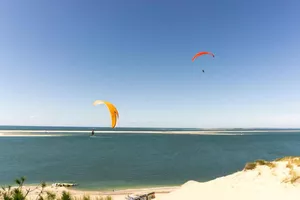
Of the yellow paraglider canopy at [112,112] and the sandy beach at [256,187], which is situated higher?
the yellow paraglider canopy at [112,112]

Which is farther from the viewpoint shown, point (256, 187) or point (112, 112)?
point (112, 112)

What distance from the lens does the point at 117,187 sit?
87.8 feet

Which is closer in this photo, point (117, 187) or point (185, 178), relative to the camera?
point (117, 187)

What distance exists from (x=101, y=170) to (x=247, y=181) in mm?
25766

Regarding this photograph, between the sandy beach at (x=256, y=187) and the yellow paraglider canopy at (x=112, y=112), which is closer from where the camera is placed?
the sandy beach at (x=256, y=187)

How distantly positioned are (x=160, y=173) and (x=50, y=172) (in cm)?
1780

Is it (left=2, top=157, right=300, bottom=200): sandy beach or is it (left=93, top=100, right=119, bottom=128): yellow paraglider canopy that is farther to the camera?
(left=93, top=100, right=119, bottom=128): yellow paraglider canopy

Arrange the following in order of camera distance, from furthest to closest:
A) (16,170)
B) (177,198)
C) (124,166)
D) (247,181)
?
(124,166)
(16,170)
(247,181)
(177,198)

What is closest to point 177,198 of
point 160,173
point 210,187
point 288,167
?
point 210,187

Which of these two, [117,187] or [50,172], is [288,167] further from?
[50,172]

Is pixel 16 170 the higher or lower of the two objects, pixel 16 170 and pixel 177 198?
the higher

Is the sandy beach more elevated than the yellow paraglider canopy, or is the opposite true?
the yellow paraglider canopy

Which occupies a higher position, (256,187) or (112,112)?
(112,112)

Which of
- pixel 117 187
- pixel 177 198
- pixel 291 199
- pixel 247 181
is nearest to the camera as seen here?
pixel 291 199
